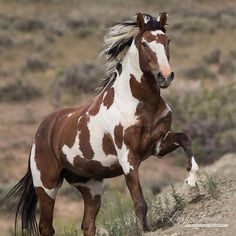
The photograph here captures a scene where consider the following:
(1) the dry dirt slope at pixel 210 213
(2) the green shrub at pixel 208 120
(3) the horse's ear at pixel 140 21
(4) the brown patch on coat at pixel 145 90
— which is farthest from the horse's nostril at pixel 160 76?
(2) the green shrub at pixel 208 120

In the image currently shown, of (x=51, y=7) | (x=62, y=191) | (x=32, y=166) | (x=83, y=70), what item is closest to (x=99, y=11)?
(x=51, y=7)

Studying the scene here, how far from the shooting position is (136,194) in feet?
19.8

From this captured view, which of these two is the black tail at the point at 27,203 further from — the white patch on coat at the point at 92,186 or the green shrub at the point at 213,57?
the green shrub at the point at 213,57

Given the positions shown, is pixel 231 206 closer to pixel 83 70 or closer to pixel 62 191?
pixel 62 191

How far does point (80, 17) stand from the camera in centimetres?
4272

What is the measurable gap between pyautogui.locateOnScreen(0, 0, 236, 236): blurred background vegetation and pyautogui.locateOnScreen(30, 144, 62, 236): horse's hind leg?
→ 1.65 metres

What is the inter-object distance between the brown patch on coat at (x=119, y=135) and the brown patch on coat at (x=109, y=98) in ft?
0.96

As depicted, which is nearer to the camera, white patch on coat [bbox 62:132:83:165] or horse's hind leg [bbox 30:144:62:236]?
white patch on coat [bbox 62:132:83:165]

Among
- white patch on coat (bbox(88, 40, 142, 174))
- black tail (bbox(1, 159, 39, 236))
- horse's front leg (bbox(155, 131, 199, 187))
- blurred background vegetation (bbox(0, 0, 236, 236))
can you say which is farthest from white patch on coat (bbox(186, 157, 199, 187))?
black tail (bbox(1, 159, 39, 236))

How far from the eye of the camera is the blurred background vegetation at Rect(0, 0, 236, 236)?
52.8 feet

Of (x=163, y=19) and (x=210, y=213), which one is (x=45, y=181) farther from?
(x=163, y=19)

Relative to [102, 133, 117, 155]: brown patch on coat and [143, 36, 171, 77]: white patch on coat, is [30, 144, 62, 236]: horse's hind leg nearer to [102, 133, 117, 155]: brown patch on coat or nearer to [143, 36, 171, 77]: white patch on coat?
[102, 133, 117, 155]: brown patch on coat

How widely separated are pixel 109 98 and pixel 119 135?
0.44 metres

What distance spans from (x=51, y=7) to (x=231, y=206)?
141ft
